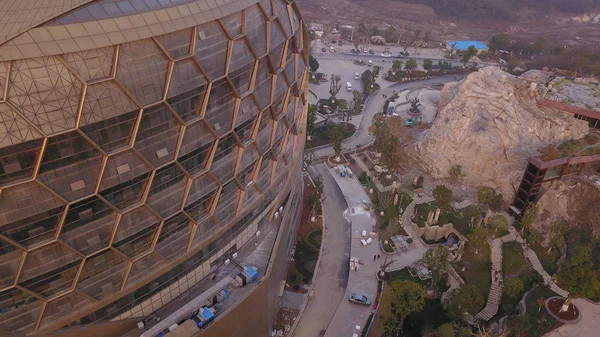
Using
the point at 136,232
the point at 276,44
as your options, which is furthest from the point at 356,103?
the point at 136,232

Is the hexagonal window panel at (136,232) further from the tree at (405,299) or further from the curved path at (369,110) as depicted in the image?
the curved path at (369,110)

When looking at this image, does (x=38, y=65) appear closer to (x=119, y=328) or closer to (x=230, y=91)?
(x=230, y=91)

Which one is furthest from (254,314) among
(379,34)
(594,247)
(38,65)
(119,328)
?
(379,34)

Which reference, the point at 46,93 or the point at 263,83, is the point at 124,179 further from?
the point at 263,83

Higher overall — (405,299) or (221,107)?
(221,107)

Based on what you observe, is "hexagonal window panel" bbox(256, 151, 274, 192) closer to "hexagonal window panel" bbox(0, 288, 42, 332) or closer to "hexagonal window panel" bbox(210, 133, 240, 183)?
"hexagonal window panel" bbox(210, 133, 240, 183)

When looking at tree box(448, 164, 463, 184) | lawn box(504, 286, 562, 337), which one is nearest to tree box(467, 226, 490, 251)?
lawn box(504, 286, 562, 337)
